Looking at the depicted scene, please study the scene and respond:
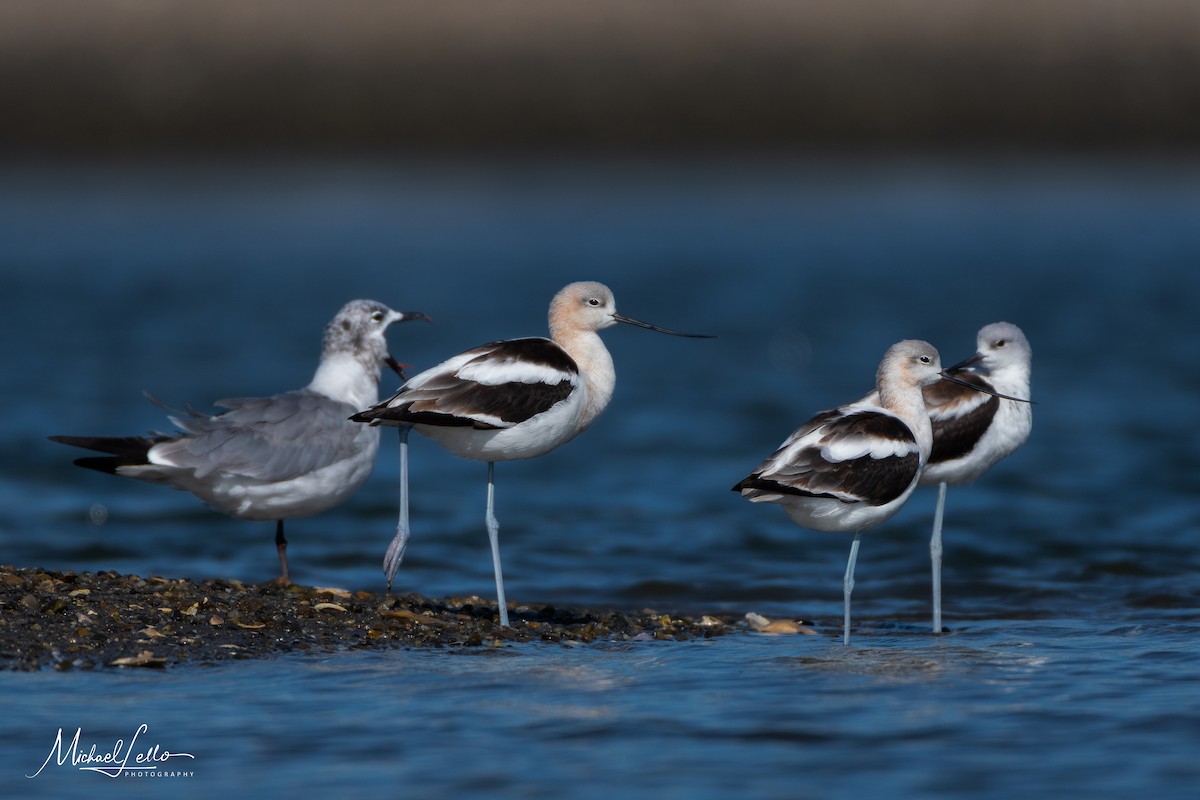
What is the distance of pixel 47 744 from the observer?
713cm

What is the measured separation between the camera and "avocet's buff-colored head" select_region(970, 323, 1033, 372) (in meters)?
11.2

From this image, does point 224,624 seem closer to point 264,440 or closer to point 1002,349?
point 264,440

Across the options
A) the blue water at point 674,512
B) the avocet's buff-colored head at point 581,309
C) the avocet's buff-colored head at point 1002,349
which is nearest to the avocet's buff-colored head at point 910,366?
the avocet's buff-colored head at point 581,309

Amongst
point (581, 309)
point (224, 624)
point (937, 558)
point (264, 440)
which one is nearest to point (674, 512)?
point (937, 558)

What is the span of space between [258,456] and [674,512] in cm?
554

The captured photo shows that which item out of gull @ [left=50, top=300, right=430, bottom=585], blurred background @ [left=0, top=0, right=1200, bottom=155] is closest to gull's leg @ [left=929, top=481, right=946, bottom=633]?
gull @ [left=50, top=300, right=430, bottom=585]

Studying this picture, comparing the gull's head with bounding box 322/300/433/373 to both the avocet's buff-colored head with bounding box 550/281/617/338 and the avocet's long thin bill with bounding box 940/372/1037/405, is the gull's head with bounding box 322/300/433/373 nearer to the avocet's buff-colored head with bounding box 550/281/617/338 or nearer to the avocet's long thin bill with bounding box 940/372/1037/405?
the avocet's buff-colored head with bounding box 550/281/617/338

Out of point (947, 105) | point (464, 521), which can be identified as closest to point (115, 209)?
point (947, 105)

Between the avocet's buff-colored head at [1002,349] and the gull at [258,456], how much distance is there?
4003 mm

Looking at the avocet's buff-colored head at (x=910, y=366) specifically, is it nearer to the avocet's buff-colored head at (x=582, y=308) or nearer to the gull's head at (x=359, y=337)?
the avocet's buff-colored head at (x=582, y=308)

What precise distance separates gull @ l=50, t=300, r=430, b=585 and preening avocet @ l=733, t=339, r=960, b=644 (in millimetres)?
2622

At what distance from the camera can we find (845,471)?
9078 mm

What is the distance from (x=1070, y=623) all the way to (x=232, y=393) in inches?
464

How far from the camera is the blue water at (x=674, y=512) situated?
7250 mm
